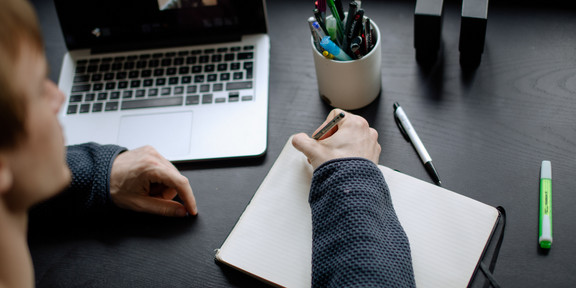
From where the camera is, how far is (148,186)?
0.80 metres

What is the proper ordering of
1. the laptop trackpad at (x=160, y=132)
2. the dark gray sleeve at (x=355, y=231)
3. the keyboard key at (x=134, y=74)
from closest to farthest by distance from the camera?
the dark gray sleeve at (x=355, y=231), the laptop trackpad at (x=160, y=132), the keyboard key at (x=134, y=74)

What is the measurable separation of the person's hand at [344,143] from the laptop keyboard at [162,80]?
0.58 ft

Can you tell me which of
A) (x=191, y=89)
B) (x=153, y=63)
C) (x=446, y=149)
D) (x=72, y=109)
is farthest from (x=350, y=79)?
(x=72, y=109)

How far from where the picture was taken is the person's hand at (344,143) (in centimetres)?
75

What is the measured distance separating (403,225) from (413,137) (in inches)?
6.8

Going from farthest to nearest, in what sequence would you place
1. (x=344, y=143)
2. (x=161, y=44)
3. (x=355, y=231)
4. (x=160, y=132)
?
1. (x=161, y=44)
2. (x=160, y=132)
3. (x=344, y=143)
4. (x=355, y=231)

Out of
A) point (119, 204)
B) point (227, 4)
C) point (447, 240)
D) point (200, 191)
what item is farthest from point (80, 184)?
point (447, 240)

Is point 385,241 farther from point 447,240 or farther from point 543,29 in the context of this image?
point 543,29

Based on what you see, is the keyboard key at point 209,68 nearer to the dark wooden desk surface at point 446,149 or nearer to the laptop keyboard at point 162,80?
the laptop keyboard at point 162,80

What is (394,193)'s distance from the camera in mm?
750

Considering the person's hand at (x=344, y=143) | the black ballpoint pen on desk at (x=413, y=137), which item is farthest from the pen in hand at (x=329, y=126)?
the black ballpoint pen on desk at (x=413, y=137)

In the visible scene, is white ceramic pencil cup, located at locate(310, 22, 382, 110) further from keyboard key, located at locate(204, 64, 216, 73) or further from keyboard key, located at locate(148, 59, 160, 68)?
keyboard key, located at locate(148, 59, 160, 68)

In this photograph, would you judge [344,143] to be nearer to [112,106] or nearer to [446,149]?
[446,149]

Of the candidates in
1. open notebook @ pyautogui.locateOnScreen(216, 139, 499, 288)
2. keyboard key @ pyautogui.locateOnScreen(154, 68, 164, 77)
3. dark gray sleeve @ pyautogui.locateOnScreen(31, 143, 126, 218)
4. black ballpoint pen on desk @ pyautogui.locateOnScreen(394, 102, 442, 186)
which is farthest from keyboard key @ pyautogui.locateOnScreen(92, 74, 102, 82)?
black ballpoint pen on desk @ pyautogui.locateOnScreen(394, 102, 442, 186)
